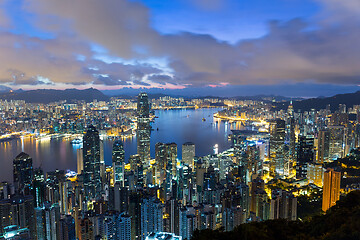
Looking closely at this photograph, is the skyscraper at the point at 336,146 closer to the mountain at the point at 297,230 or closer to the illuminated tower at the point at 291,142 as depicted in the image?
the illuminated tower at the point at 291,142

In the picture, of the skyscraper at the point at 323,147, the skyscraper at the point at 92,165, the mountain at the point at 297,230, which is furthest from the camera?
the skyscraper at the point at 323,147

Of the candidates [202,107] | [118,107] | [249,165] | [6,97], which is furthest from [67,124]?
[202,107]

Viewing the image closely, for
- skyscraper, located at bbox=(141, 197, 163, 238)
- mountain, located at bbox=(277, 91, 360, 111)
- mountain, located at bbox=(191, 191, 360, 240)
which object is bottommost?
skyscraper, located at bbox=(141, 197, 163, 238)

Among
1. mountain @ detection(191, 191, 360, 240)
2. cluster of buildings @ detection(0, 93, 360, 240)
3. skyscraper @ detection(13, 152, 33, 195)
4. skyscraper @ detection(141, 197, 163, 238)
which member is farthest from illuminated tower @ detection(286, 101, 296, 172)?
skyscraper @ detection(13, 152, 33, 195)

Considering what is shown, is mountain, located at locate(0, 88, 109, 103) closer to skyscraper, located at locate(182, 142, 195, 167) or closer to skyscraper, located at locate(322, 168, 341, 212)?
skyscraper, located at locate(182, 142, 195, 167)

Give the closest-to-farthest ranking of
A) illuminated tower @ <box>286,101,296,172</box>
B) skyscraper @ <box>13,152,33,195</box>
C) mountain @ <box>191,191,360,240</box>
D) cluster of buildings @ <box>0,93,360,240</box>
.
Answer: mountain @ <box>191,191,360,240</box>, cluster of buildings @ <box>0,93,360,240</box>, skyscraper @ <box>13,152,33,195</box>, illuminated tower @ <box>286,101,296,172</box>

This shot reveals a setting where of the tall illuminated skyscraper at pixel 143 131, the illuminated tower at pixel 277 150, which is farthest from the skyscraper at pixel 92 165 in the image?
the illuminated tower at pixel 277 150
